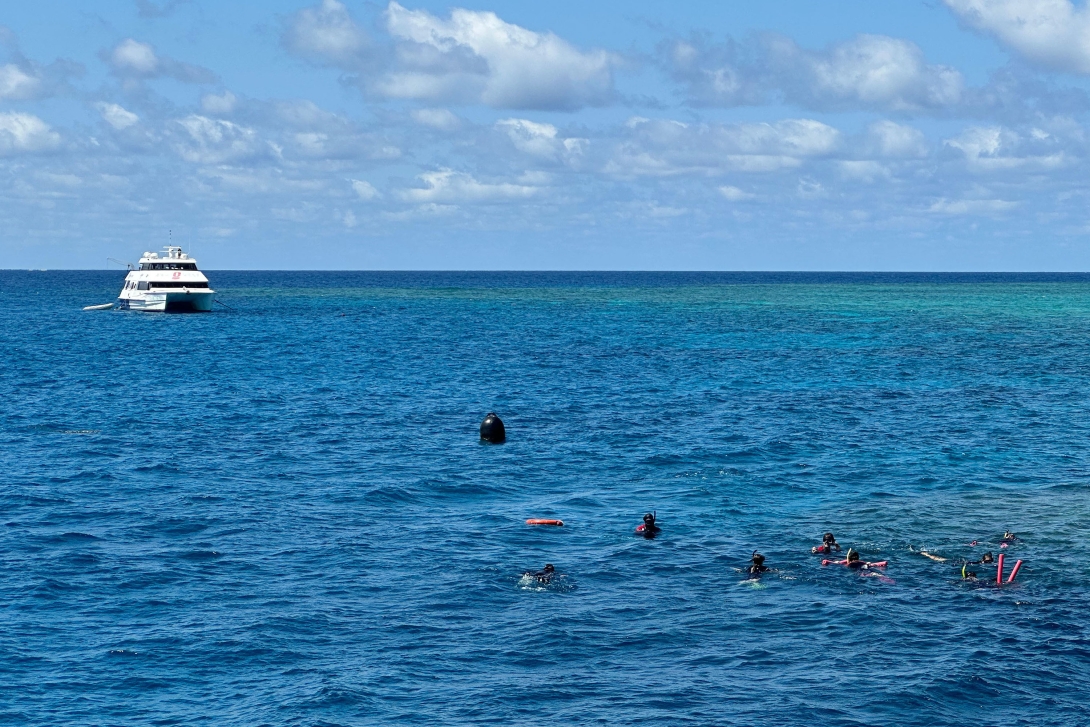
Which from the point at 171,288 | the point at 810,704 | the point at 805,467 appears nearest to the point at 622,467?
the point at 805,467

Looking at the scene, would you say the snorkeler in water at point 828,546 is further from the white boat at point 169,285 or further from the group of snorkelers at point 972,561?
the white boat at point 169,285

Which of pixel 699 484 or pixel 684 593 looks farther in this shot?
pixel 699 484

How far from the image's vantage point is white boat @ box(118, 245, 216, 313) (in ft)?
500

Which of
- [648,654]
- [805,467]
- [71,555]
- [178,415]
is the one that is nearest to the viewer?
[648,654]

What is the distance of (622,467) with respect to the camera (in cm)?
5591

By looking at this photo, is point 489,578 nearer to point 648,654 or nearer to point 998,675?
point 648,654

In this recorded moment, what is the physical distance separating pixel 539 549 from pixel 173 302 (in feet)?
419

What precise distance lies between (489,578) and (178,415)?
4006cm

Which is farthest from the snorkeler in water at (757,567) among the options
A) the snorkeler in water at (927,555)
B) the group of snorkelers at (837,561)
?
the snorkeler in water at (927,555)

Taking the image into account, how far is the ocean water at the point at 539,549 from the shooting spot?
1135 inches

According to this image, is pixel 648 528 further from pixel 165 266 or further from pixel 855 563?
pixel 165 266

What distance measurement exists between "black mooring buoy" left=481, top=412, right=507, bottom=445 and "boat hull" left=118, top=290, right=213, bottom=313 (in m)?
104

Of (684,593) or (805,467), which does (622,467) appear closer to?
(805,467)

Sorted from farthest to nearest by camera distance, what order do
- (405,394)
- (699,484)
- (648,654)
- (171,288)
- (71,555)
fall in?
(171,288), (405,394), (699,484), (71,555), (648,654)
